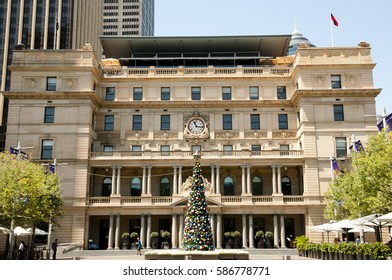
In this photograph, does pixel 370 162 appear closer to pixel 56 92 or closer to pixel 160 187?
pixel 160 187

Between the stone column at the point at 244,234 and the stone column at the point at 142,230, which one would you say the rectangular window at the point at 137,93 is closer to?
the stone column at the point at 142,230

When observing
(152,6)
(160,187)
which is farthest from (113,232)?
(152,6)

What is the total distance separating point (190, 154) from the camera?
52.4 metres

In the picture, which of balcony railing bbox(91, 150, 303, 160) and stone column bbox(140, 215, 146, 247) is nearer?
stone column bbox(140, 215, 146, 247)

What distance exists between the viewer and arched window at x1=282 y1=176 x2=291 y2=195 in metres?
53.7

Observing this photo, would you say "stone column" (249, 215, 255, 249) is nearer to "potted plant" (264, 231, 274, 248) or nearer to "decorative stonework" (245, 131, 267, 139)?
"potted plant" (264, 231, 274, 248)

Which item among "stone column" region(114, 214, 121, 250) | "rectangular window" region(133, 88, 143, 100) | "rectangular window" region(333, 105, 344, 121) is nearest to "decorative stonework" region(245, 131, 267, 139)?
"rectangular window" region(333, 105, 344, 121)

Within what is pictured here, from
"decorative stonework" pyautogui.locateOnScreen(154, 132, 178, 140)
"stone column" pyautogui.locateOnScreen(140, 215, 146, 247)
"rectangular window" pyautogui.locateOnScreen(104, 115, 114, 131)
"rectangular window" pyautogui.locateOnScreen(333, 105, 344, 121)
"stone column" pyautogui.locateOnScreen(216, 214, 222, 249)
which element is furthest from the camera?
"rectangular window" pyautogui.locateOnScreen(104, 115, 114, 131)

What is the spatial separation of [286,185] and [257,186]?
3491 mm

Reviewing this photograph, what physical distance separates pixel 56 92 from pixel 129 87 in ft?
29.3

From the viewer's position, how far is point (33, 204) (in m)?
34.5

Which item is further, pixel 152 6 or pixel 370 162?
pixel 152 6

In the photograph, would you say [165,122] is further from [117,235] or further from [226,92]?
[117,235]

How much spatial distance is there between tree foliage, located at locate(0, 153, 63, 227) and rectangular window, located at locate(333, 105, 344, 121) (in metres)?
32.5
